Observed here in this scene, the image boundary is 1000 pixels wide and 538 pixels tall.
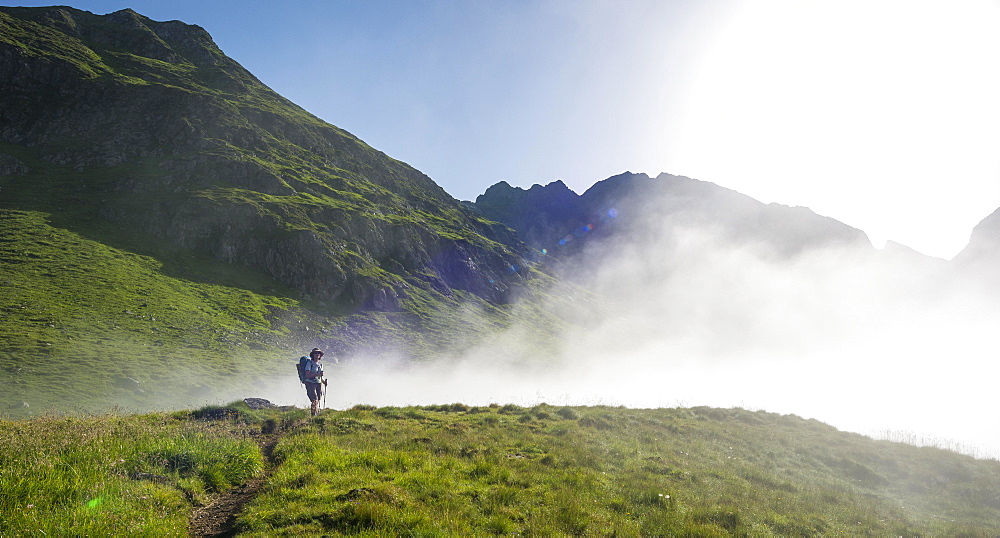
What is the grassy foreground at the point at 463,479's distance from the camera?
8.16 m

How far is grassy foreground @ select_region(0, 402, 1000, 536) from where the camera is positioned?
8.16m

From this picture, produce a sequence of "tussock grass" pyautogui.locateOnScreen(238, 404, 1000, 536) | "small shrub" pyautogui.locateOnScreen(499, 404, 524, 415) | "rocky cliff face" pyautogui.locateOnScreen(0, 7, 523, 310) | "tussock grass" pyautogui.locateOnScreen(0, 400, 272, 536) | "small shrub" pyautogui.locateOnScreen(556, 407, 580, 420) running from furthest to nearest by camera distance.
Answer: "rocky cliff face" pyautogui.locateOnScreen(0, 7, 523, 310)
"small shrub" pyautogui.locateOnScreen(499, 404, 524, 415)
"small shrub" pyautogui.locateOnScreen(556, 407, 580, 420)
"tussock grass" pyautogui.locateOnScreen(238, 404, 1000, 536)
"tussock grass" pyautogui.locateOnScreen(0, 400, 272, 536)

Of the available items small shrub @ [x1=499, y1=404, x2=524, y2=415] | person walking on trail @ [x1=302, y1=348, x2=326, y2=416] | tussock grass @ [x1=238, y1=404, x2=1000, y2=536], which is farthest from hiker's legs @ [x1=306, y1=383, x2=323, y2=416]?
small shrub @ [x1=499, y1=404, x2=524, y2=415]

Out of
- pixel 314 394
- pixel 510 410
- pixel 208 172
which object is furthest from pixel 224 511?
pixel 208 172

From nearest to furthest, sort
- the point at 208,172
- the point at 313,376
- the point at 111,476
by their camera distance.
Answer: the point at 111,476 < the point at 313,376 < the point at 208,172

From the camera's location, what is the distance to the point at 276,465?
12625 mm

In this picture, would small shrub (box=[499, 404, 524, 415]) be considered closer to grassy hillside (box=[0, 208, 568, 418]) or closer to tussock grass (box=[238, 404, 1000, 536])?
tussock grass (box=[238, 404, 1000, 536])

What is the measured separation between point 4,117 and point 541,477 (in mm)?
164218

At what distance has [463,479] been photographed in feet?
40.8

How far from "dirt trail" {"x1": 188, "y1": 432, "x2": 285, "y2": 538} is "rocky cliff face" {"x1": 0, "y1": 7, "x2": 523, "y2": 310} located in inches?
3296

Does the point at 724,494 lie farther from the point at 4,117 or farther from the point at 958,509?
the point at 4,117

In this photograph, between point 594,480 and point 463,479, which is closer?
point 463,479

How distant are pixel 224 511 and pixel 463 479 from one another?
6.10 metres

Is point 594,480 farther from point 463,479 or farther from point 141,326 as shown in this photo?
point 141,326
